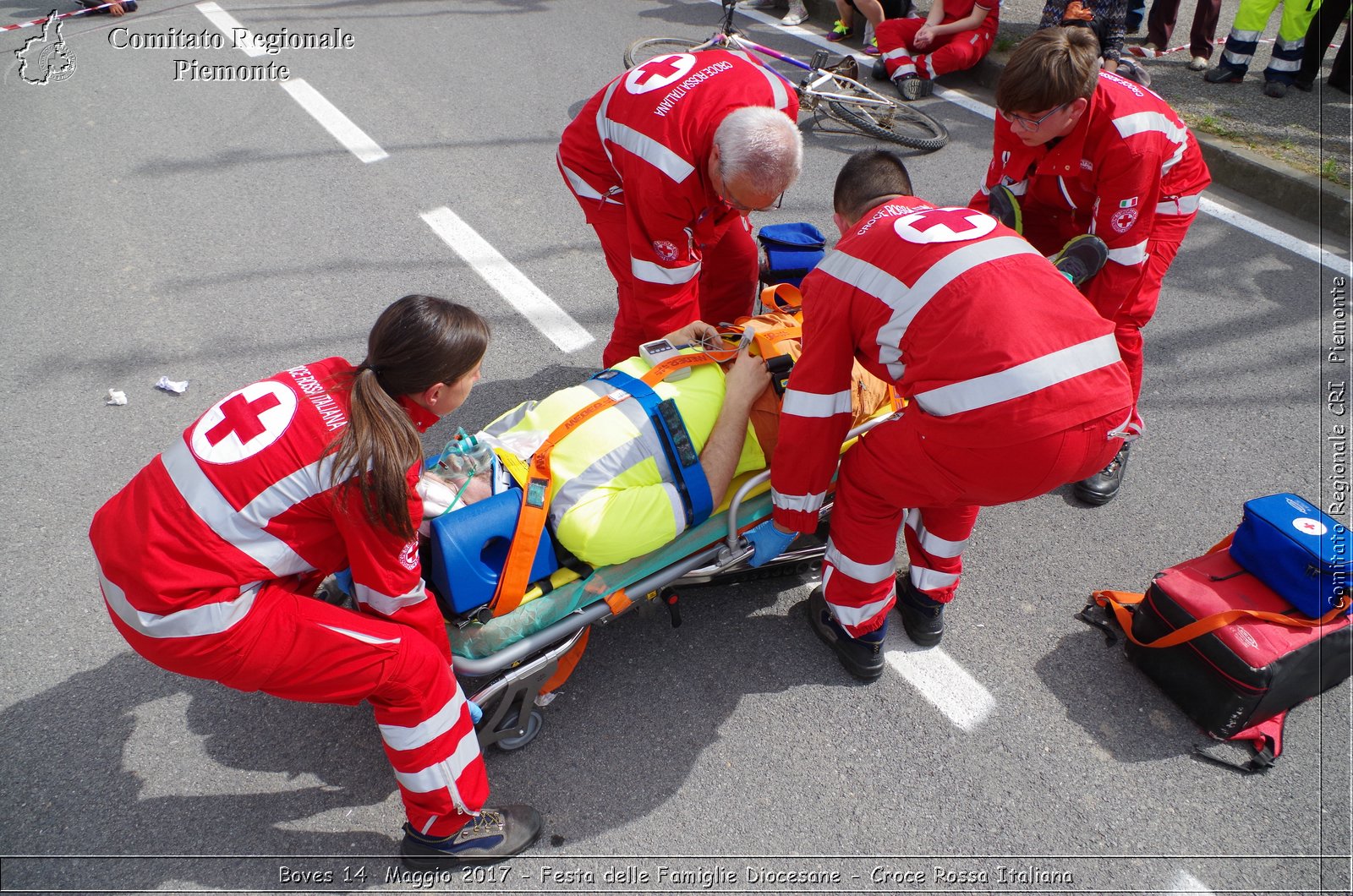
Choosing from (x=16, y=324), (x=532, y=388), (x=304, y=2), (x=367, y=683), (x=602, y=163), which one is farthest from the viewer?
(x=304, y=2)

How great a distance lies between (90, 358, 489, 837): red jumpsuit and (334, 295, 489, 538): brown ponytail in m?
0.06

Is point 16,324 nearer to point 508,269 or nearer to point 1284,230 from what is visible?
point 508,269

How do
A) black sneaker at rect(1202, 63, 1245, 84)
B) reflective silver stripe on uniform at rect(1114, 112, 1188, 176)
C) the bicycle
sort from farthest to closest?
black sneaker at rect(1202, 63, 1245, 84) → the bicycle → reflective silver stripe on uniform at rect(1114, 112, 1188, 176)

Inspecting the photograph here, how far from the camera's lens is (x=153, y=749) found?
8.84 feet

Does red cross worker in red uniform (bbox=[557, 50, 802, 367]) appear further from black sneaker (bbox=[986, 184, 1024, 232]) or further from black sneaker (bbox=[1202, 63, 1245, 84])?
black sneaker (bbox=[1202, 63, 1245, 84])

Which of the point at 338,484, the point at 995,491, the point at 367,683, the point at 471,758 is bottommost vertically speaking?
the point at 471,758

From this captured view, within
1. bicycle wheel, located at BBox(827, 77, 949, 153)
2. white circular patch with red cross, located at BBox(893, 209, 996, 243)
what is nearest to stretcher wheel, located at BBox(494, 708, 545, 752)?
white circular patch with red cross, located at BBox(893, 209, 996, 243)

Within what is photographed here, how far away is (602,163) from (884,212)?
1461 millimetres

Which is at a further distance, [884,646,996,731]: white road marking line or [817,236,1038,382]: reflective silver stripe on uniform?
[884,646,996,731]: white road marking line

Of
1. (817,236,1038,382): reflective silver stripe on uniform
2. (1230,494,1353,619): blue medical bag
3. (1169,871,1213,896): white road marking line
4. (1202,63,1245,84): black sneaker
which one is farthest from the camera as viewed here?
(1202,63,1245,84): black sneaker

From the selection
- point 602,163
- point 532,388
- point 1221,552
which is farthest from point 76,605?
point 1221,552

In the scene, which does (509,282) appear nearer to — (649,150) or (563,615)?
(649,150)

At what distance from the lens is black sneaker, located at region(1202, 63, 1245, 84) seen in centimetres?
678

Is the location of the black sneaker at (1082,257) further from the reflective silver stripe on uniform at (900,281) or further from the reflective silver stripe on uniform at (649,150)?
the reflective silver stripe on uniform at (649,150)
